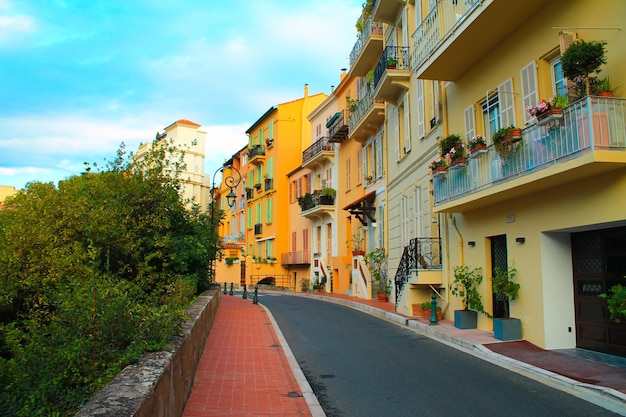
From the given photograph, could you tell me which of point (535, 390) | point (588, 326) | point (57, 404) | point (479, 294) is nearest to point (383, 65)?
Answer: point (479, 294)

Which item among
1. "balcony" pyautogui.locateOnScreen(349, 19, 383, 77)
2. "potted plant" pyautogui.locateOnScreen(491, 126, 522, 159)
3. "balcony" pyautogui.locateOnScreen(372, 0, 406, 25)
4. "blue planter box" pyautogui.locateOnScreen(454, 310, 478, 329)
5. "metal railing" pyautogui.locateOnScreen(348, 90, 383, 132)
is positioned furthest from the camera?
"metal railing" pyautogui.locateOnScreen(348, 90, 383, 132)

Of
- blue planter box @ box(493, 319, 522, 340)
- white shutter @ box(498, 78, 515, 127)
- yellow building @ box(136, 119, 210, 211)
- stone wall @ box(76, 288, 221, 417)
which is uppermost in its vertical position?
yellow building @ box(136, 119, 210, 211)

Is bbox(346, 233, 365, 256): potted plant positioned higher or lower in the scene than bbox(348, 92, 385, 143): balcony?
lower

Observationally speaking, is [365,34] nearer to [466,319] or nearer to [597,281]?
[466,319]

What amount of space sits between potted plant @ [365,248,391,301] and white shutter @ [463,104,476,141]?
365 inches

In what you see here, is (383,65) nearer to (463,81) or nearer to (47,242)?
(463,81)

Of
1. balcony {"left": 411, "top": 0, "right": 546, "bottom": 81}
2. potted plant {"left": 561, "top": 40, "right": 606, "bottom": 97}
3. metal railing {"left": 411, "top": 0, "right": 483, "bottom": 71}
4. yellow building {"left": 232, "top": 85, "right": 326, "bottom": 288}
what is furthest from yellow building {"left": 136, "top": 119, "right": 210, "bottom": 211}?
potted plant {"left": 561, "top": 40, "right": 606, "bottom": 97}

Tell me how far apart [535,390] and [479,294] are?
5.65m

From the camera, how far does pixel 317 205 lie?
106 ft

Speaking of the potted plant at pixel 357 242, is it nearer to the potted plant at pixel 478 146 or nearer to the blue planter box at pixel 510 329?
the potted plant at pixel 478 146

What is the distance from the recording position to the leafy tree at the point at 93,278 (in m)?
5.43

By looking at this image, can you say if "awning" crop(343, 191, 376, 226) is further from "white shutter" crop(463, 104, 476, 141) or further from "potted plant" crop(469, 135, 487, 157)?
"potted plant" crop(469, 135, 487, 157)

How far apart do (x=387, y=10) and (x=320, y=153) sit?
13.5 meters

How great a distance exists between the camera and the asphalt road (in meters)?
6.53
